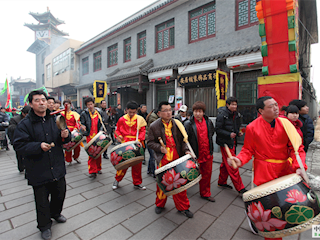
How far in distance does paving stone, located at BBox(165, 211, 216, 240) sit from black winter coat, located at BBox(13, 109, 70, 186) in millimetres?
1698

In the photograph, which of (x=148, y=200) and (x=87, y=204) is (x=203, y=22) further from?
(x=87, y=204)

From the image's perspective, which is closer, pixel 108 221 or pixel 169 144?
pixel 108 221

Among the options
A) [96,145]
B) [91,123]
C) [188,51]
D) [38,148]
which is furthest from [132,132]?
[188,51]

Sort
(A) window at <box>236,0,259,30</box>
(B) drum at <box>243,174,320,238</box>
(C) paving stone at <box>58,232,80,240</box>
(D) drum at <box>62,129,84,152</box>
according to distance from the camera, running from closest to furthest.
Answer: (B) drum at <box>243,174,320,238</box> → (C) paving stone at <box>58,232,80,240</box> → (D) drum at <box>62,129,84,152</box> → (A) window at <box>236,0,259,30</box>

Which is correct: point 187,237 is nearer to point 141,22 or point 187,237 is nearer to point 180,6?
point 180,6

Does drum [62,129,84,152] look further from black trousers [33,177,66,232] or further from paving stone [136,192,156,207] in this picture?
paving stone [136,192,156,207]

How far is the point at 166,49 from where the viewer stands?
32.8 feet

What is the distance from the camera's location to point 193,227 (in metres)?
2.36

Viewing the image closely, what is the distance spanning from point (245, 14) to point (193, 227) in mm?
8119

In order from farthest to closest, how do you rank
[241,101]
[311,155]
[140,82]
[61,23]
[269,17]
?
[61,23] < [140,82] < [241,101] < [311,155] < [269,17]

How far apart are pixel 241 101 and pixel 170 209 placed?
6.01 meters

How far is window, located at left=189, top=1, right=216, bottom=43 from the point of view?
823cm

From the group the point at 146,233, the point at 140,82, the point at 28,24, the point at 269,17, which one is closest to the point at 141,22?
the point at 140,82

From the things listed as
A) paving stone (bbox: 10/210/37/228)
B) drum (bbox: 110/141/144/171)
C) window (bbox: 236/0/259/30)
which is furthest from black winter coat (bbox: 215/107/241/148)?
window (bbox: 236/0/259/30)
